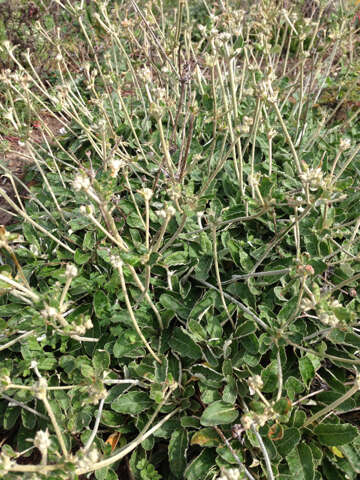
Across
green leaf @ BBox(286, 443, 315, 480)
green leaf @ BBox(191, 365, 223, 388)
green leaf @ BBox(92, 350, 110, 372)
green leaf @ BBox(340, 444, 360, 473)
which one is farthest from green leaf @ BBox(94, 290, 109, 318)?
green leaf @ BBox(340, 444, 360, 473)

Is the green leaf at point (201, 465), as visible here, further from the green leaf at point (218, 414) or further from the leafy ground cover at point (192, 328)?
the green leaf at point (218, 414)

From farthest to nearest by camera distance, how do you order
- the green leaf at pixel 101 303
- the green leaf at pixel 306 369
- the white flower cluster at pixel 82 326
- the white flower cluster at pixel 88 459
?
the green leaf at pixel 101 303 < the green leaf at pixel 306 369 < the white flower cluster at pixel 82 326 < the white flower cluster at pixel 88 459

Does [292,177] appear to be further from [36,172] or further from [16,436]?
[16,436]

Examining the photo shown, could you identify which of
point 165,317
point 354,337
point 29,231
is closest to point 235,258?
point 165,317

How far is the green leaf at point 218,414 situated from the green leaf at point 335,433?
14.5 inches

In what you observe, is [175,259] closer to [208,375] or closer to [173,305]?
[173,305]

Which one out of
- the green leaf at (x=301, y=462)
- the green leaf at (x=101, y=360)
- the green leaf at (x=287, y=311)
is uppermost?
the green leaf at (x=287, y=311)

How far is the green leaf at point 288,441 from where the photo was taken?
164 centimetres

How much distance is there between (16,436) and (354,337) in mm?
1752

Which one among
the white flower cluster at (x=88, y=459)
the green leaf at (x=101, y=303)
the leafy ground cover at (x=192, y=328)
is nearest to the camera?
the white flower cluster at (x=88, y=459)

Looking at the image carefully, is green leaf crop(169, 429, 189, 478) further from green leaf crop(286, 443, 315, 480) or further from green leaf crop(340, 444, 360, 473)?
green leaf crop(340, 444, 360, 473)

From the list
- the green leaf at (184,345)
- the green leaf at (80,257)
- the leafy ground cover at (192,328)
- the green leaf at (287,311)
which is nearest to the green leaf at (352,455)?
the leafy ground cover at (192,328)

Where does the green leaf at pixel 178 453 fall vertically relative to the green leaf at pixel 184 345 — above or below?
below

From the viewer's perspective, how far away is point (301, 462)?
1.66 m
